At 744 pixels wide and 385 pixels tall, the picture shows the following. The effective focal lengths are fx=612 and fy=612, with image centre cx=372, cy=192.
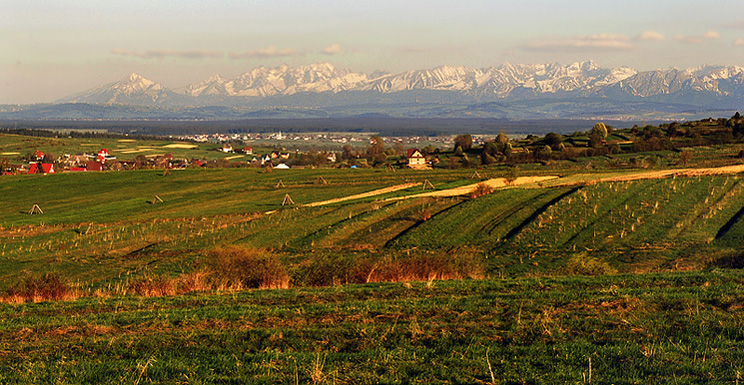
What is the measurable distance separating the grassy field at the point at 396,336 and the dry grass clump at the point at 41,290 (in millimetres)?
2870

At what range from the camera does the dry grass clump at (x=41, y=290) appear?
22.0m

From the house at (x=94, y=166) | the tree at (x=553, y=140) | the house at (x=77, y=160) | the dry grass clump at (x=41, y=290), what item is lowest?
the house at (x=77, y=160)

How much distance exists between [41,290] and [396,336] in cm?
1534

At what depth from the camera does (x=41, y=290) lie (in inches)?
882

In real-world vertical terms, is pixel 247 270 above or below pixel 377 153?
above

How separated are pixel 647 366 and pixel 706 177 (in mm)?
53338

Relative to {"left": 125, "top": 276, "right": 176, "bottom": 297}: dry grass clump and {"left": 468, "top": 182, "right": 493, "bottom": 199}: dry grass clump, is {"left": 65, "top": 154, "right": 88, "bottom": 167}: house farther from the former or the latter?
{"left": 125, "top": 276, "right": 176, "bottom": 297}: dry grass clump

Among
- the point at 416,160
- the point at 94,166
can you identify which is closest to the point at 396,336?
the point at 416,160

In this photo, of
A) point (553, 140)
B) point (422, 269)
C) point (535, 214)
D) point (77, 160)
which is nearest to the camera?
point (422, 269)

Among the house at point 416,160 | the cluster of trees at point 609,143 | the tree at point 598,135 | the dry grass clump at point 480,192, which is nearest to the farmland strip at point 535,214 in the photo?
the dry grass clump at point 480,192

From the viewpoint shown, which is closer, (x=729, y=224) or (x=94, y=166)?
(x=729, y=224)

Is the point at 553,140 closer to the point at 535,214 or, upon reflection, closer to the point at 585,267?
the point at 535,214

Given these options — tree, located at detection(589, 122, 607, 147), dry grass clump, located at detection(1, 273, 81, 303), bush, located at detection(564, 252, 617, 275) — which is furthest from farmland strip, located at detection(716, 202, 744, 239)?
tree, located at detection(589, 122, 607, 147)

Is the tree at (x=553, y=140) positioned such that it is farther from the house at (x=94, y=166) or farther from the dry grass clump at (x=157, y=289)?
the dry grass clump at (x=157, y=289)
